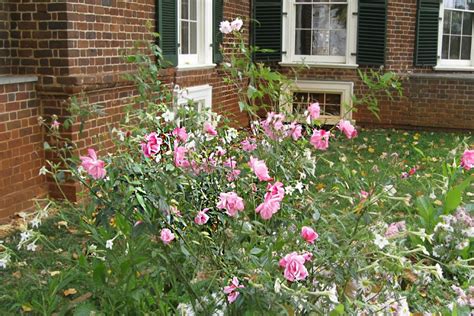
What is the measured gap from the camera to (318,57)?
11.6 meters

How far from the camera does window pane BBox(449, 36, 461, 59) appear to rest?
12.1m

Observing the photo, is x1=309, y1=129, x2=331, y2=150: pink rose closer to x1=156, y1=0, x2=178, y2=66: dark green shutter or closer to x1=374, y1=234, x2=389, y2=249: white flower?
x1=374, y1=234, x2=389, y2=249: white flower

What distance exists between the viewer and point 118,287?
2.65 m

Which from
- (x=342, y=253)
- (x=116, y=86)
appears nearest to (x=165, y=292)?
(x=342, y=253)

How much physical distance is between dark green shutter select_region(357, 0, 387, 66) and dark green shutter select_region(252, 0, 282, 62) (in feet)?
4.71

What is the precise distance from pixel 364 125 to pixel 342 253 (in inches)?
373

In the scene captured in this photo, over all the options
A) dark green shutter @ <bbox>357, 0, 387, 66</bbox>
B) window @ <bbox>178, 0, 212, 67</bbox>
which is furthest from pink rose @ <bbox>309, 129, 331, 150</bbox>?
dark green shutter @ <bbox>357, 0, 387, 66</bbox>

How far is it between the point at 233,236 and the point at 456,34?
1082 cm

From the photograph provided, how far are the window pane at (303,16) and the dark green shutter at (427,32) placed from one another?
1.96 metres

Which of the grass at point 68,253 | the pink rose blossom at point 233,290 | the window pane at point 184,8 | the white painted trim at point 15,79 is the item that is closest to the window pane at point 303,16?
the grass at point 68,253

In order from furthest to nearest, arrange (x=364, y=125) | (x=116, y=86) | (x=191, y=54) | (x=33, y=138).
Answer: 1. (x=364, y=125)
2. (x=191, y=54)
3. (x=116, y=86)
4. (x=33, y=138)

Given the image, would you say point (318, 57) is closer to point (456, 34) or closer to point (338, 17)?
point (338, 17)

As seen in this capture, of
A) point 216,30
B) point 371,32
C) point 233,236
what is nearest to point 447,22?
point 371,32

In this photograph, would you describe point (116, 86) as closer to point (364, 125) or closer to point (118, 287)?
point (118, 287)
